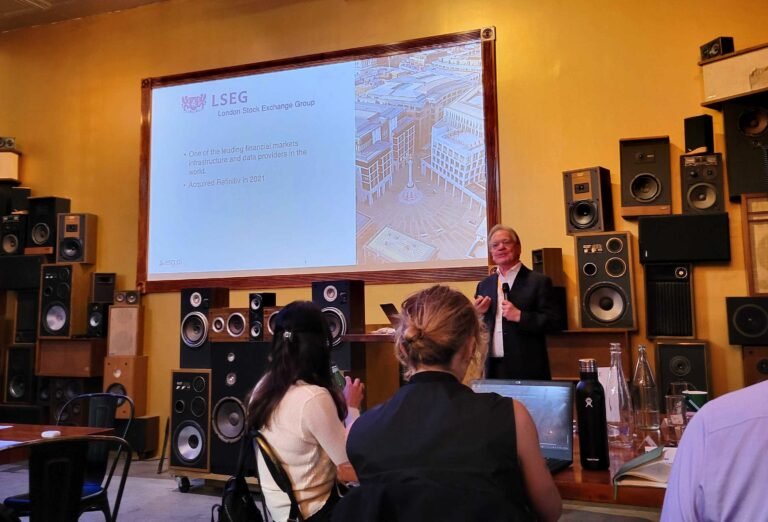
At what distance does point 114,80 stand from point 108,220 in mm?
1250

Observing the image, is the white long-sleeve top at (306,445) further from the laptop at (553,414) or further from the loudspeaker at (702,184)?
the loudspeaker at (702,184)

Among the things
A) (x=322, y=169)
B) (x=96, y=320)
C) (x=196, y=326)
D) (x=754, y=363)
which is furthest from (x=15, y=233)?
(x=754, y=363)

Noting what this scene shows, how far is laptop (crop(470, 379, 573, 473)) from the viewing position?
1431 millimetres

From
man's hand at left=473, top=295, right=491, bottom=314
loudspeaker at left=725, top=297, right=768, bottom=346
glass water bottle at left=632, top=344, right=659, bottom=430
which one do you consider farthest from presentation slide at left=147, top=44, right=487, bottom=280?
glass water bottle at left=632, top=344, right=659, bottom=430

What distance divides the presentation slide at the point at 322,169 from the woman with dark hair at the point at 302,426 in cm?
270

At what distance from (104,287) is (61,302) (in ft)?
1.11

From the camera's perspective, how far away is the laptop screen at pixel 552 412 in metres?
1.43

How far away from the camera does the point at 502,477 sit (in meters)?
0.96

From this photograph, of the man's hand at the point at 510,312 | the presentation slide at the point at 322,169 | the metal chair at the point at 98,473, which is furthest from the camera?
the presentation slide at the point at 322,169

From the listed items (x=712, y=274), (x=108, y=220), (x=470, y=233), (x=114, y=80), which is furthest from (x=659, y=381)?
(x=114, y=80)

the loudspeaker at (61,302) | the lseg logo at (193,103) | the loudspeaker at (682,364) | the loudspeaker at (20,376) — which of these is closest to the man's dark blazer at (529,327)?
the loudspeaker at (682,364)

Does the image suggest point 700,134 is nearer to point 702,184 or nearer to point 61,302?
point 702,184

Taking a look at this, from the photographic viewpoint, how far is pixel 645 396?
173cm

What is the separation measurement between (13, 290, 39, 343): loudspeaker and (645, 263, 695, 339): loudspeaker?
478 cm
